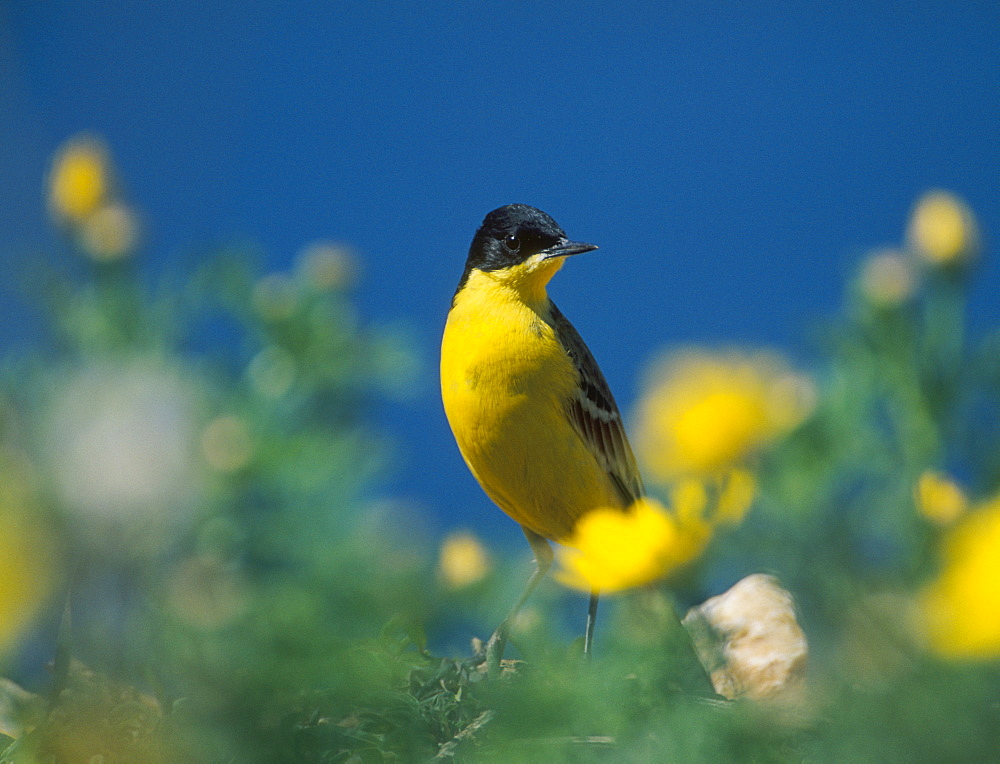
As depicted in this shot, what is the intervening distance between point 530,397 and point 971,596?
677 millimetres

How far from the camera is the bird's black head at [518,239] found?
93 centimetres

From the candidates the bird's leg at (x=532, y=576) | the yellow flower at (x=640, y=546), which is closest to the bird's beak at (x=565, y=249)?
the bird's leg at (x=532, y=576)

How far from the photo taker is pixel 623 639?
0.33 meters

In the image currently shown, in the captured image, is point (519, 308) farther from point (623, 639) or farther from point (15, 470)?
point (623, 639)

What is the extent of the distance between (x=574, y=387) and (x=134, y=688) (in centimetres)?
59

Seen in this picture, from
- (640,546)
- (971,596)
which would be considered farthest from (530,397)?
(971,596)

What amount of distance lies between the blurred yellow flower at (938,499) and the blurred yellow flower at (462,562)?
1.39 feet

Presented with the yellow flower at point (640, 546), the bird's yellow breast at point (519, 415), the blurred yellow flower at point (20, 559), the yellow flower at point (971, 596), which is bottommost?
the yellow flower at point (971, 596)

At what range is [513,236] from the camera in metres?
0.96

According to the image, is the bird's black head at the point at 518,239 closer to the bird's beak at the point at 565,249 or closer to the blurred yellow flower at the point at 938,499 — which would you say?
the bird's beak at the point at 565,249

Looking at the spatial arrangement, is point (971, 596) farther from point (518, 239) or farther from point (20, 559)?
point (518, 239)

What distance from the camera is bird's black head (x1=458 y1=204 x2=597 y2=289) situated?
0.93 m

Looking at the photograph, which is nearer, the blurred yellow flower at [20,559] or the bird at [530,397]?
the blurred yellow flower at [20,559]

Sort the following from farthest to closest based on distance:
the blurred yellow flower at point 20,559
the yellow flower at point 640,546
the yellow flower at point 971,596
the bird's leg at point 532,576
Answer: the bird's leg at point 532,576 < the blurred yellow flower at point 20,559 < the yellow flower at point 640,546 < the yellow flower at point 971,596
